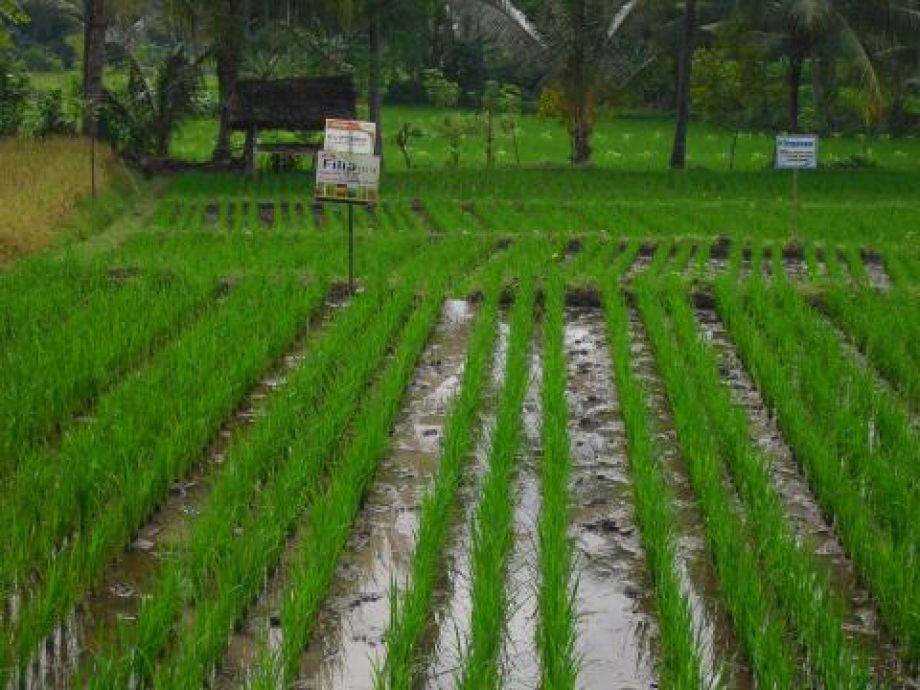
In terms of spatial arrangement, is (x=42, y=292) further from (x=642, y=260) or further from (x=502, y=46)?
(x=502, y=46)

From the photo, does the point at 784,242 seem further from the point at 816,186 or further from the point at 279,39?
the point at 279,39

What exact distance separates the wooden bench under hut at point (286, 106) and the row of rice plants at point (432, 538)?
506 inches

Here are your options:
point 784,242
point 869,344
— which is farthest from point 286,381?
point 784,242

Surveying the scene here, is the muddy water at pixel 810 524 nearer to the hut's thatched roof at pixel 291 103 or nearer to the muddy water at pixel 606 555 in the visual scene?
the muddy water at pixel 606 555

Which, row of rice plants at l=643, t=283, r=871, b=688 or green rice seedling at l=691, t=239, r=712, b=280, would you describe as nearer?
row of rice plants at l=643, t=283, r=871, b=688

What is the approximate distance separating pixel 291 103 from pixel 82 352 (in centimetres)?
1359

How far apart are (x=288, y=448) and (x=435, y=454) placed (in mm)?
627

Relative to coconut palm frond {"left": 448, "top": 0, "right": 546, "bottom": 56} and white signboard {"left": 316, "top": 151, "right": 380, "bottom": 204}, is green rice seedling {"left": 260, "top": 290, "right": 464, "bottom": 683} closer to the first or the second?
white signboard {"left": 316, "top": 151, "right": 380, "bottom": 204}

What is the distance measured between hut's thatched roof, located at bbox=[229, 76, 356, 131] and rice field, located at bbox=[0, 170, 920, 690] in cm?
983

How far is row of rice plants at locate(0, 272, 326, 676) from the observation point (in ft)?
10.6

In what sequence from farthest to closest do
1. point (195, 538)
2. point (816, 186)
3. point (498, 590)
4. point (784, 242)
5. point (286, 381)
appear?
point (816, 186) < point (784, 242) < point (286, 381) < point (195, 538) < point (498, 590)

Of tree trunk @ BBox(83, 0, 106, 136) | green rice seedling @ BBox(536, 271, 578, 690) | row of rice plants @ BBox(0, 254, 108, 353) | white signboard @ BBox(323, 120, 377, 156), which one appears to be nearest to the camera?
green rice seedling @ BBox(536, 271, 578, 690)

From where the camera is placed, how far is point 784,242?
11.0 metres

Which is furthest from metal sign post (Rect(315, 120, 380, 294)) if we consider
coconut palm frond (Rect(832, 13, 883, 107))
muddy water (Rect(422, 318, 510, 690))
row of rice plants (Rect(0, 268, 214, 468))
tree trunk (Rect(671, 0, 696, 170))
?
tree trunk (Rect(671, 0, 696, 170))
